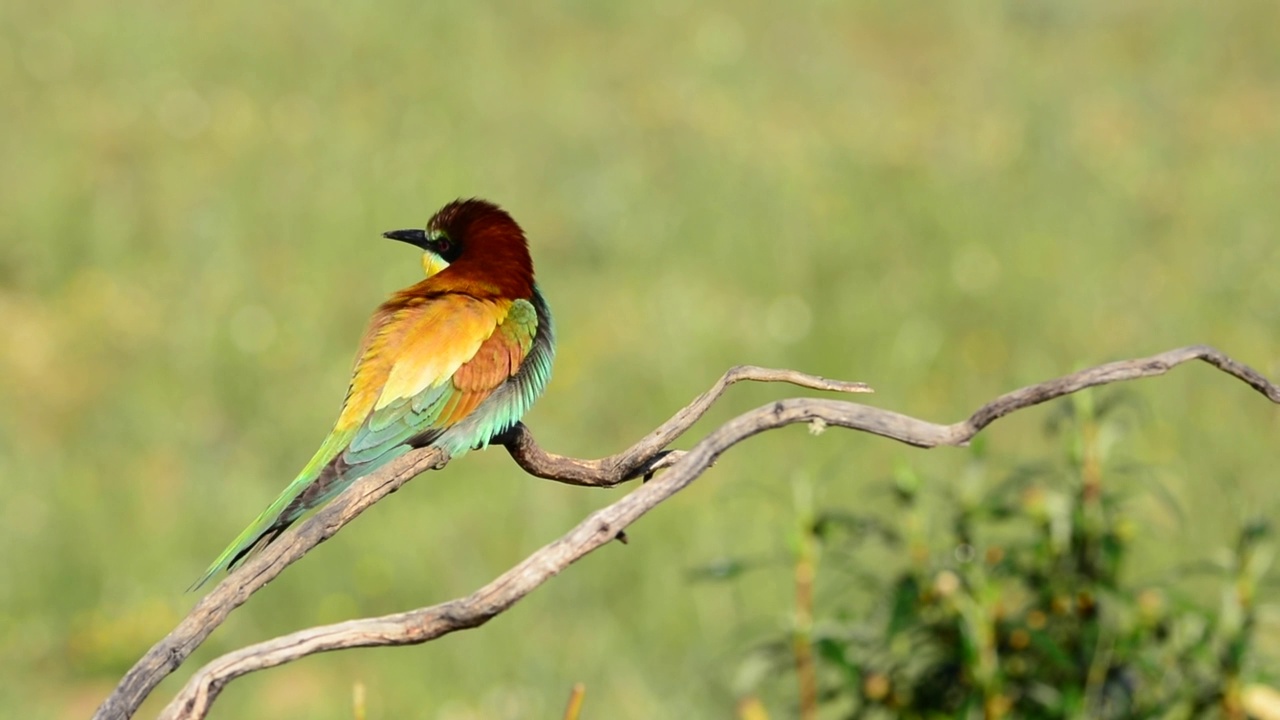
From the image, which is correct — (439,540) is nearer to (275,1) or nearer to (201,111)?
(201,111)

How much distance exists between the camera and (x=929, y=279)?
722 centimetres

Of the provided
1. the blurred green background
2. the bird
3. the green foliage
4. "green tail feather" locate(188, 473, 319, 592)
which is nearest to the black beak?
the bird

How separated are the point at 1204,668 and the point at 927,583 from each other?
61 centimetres

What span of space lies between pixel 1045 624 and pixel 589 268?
497 centimetres

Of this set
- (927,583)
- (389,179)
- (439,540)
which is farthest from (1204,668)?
(389,179)

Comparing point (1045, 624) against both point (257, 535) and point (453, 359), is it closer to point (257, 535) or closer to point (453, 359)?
point (453, 359)

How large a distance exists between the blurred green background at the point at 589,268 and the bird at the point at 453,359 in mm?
2472

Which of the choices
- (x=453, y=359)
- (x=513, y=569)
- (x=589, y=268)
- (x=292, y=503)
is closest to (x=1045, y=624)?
(x=453, y=359)

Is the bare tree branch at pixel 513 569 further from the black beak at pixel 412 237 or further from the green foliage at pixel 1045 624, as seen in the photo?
the green foliage at pixel 1045 624

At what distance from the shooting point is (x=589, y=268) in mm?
7402

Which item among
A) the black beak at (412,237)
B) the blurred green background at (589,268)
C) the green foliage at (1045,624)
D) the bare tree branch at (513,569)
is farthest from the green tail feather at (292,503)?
the blurred green background at (589,268)

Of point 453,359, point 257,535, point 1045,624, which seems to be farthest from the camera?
point 1045,624

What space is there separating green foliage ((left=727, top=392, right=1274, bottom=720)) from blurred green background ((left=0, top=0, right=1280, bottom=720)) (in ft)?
4.77

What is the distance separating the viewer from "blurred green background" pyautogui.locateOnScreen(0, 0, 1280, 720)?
5012mm
